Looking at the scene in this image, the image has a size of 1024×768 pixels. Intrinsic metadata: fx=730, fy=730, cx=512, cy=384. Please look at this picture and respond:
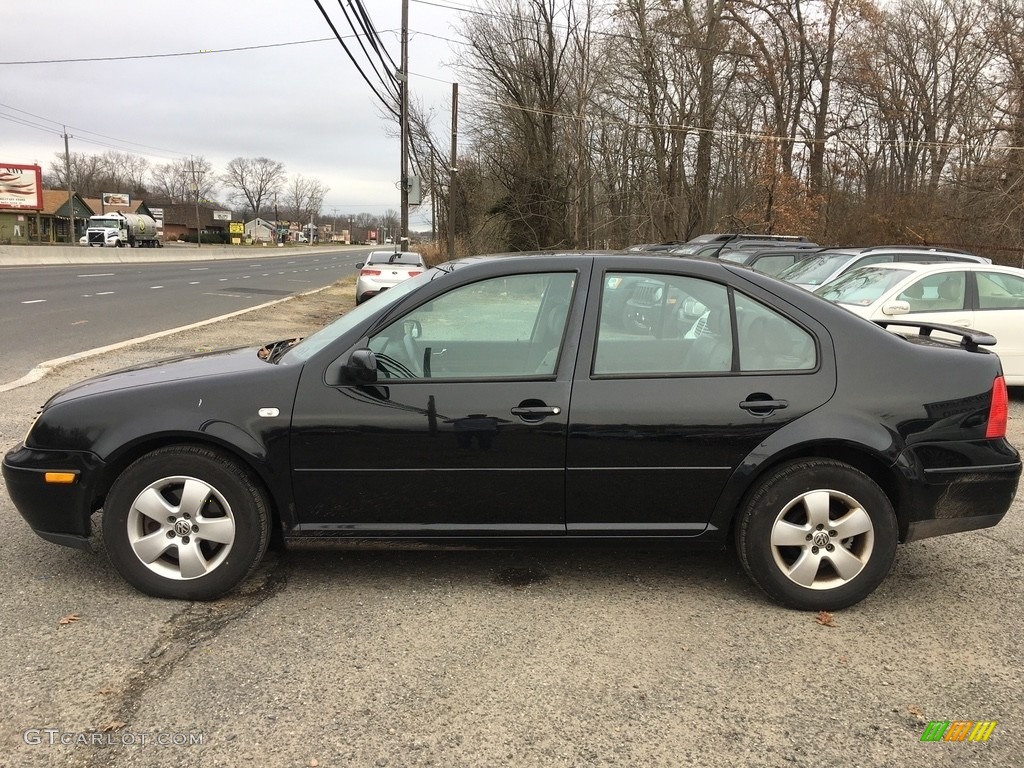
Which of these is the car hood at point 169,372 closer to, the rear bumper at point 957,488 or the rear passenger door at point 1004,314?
the rear bumper at point 957,488

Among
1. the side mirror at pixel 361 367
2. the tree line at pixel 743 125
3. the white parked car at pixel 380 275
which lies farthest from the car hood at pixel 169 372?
the tree line at pixel 743 125

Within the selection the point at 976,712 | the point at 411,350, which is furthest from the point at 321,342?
the point at 976,712

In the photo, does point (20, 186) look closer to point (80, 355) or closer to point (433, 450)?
point (80, 355)

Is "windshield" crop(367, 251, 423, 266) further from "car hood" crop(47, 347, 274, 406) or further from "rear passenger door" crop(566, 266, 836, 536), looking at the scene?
"rear passenger door" crop(566, 266, 836, 536)

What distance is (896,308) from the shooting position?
7871 mm

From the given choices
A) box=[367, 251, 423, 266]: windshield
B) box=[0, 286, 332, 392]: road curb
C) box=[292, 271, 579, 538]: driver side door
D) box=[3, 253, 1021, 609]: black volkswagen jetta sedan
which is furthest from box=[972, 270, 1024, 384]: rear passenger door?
box=[367, 251, 423, 266]: windshield

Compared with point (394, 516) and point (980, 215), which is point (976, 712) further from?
point (980, 215)

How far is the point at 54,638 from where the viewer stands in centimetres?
293

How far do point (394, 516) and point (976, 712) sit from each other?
2.36m

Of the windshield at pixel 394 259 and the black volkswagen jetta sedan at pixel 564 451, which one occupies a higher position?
the windshield at pixel 394 259

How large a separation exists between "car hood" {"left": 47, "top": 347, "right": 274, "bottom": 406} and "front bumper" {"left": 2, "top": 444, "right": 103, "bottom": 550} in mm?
292

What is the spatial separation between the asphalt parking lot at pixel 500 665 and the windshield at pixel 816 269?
693cm

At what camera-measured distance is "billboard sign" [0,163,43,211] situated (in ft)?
191

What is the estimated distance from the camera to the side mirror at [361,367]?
3119 millimetres
